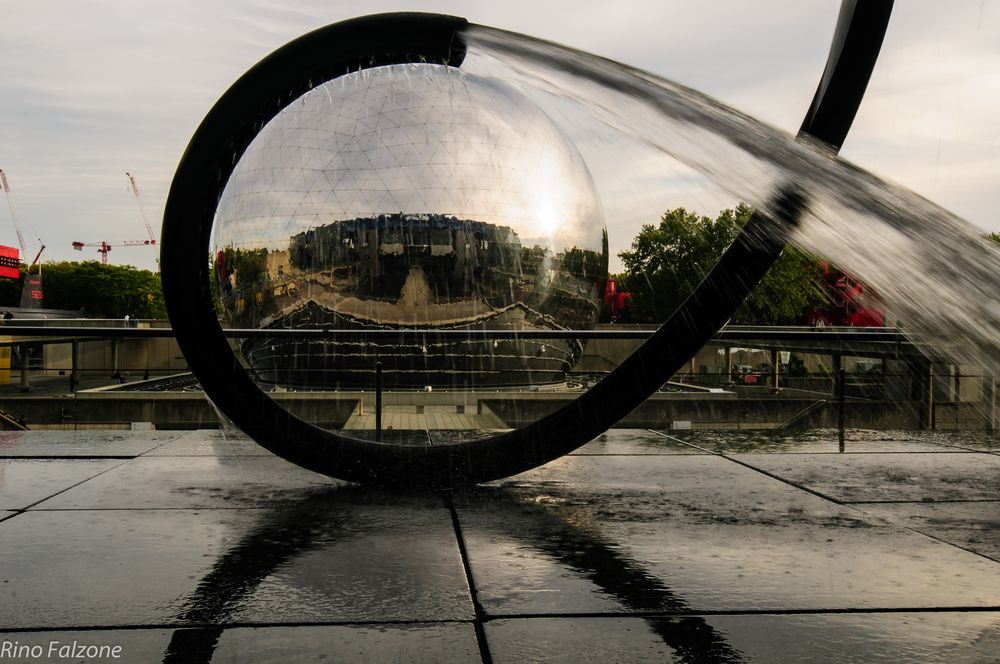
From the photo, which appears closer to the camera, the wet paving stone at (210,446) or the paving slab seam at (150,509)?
the paving slab seam at (150,509)

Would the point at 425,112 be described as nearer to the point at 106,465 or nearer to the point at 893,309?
the point at 106,465

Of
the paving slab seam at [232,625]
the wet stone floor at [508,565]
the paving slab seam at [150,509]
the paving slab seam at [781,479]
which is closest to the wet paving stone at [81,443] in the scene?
the wet stone floor at [508,565]

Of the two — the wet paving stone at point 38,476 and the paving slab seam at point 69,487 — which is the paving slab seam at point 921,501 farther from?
the wet paving stone at point 38,476

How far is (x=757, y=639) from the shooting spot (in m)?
2.48

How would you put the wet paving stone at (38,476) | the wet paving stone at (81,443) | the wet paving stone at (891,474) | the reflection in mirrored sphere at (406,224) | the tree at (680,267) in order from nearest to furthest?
the wet paving stone at (38,476)
the wet paving stone at (891,474)
the wet paving stone at (81,443)
the reflection in mirrored sphere at (406,224)
the tree at (680,267)

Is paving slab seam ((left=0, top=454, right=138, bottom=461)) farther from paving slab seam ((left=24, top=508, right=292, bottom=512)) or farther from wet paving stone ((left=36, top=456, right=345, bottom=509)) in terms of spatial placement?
paving slab seam ((left=24, top=508, right=292, bottom=512))

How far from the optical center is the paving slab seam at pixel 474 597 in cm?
235

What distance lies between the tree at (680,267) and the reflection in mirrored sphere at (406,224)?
35.1 metres

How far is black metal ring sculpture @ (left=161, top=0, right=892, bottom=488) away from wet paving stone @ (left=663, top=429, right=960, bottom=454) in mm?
2064

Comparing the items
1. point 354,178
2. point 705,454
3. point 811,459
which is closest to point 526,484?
point 705,454

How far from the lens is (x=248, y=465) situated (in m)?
5.40

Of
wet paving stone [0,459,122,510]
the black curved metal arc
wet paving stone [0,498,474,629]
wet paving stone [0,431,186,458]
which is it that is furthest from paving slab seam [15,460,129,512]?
the black curved metal arc

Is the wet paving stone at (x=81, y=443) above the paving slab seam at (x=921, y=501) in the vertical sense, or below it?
above

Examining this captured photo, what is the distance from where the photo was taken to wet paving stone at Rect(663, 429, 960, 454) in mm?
6242
